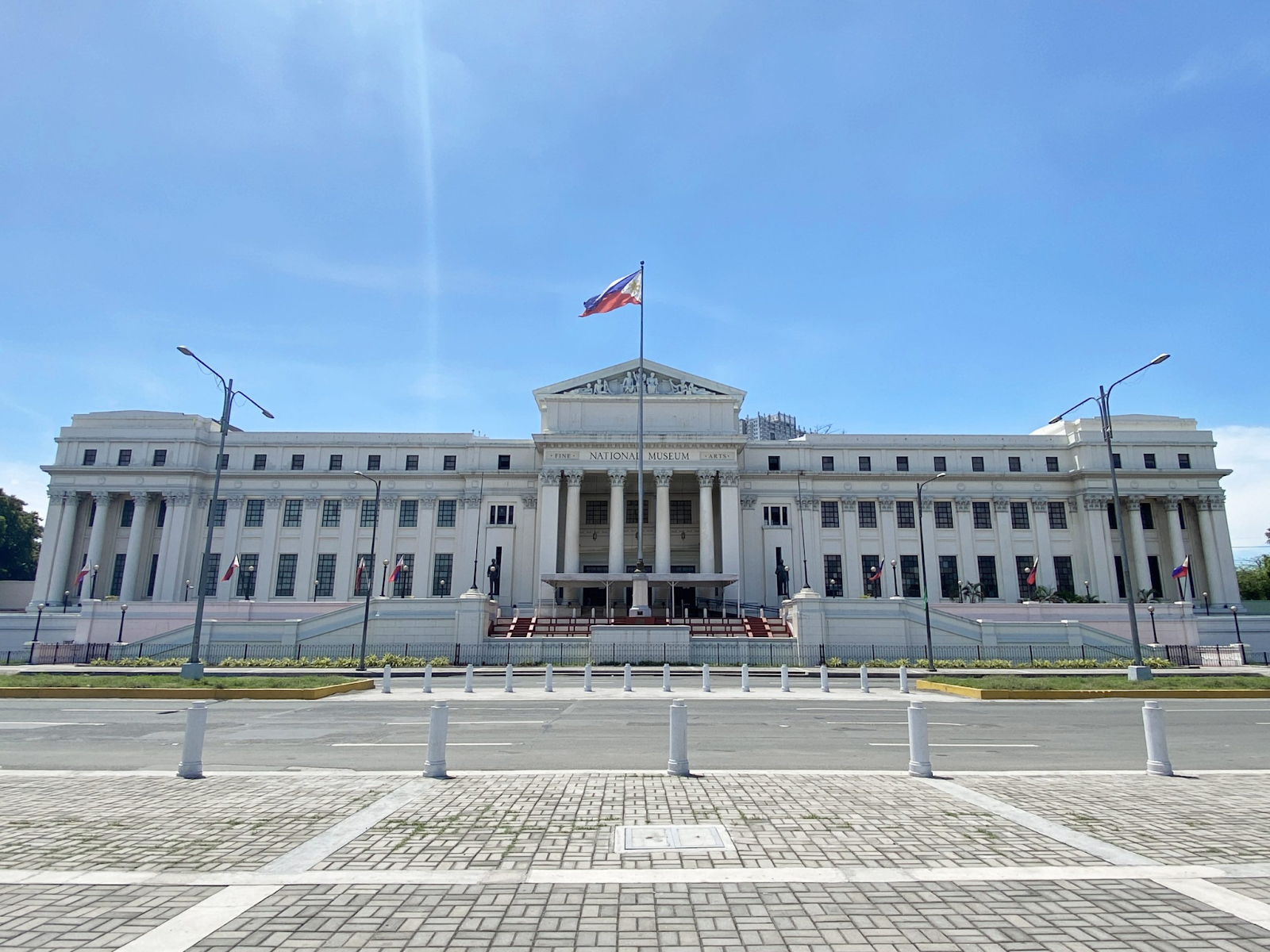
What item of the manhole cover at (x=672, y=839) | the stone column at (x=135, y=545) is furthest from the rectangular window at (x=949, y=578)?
the stone column at (x=135, y=545)

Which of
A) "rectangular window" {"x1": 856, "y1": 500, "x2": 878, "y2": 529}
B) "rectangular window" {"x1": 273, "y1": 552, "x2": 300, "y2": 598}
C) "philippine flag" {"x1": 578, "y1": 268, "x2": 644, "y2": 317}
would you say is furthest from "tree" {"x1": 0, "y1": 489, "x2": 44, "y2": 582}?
"rectangular window" {"x1": 856, "y1": 500, "x2": 878, "y2": 529}

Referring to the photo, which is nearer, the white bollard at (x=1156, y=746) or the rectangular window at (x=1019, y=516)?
the white bollard at (x=1156, y=746)

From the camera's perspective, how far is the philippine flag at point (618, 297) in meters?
40.1

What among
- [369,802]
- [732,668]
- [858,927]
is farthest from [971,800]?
[732,668]

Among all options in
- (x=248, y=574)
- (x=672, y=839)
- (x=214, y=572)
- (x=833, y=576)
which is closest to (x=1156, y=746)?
(x=672, y=839)

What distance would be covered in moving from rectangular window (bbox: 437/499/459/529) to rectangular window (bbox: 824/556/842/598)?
30839 millimetres

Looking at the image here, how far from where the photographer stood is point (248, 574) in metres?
58.8

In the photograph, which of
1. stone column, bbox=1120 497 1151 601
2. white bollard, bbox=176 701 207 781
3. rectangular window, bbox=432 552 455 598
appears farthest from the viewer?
rectangular window, bbox=432 552 455 598

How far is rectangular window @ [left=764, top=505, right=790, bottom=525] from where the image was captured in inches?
2323

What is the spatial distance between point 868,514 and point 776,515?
771 cm

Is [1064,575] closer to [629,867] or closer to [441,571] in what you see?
[441,571]

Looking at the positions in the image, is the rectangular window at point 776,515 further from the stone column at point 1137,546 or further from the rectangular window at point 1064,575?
the stone column at point 1137,546

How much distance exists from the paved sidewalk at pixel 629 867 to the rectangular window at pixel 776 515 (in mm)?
49736

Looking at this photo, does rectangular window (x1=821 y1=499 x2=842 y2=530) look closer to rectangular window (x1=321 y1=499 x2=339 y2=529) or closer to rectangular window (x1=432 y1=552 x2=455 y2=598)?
rectangular window (x1=432 y1=552 x2=455 y2=598)
